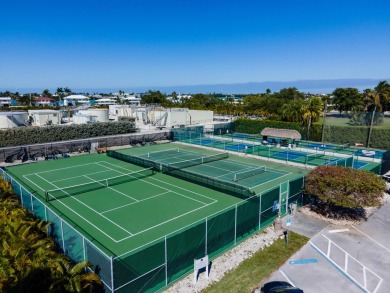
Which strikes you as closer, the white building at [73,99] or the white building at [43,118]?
the white building at [43,118]

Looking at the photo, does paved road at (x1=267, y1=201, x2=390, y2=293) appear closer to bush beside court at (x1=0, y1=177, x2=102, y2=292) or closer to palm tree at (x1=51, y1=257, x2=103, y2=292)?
palm tree at (x1=51, y1=257, x2=103, y2=292)

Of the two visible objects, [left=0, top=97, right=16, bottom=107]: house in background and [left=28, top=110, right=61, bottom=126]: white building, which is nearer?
[left=28, top=110, right=61, bottom=126]: white building

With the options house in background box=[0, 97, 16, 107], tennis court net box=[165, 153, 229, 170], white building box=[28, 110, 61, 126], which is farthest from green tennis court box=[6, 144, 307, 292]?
house in background box=[0, 97, 16, 107]

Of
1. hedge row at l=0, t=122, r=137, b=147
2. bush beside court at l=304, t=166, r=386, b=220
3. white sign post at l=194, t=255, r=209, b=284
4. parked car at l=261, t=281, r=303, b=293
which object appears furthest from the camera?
hedge row at l=0, t=122, r=137, b=147

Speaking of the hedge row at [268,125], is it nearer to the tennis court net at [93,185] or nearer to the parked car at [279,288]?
the tennis court net at [93,185]

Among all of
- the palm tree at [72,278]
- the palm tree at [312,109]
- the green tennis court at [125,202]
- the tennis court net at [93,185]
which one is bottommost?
the green tennis court at [125,202]

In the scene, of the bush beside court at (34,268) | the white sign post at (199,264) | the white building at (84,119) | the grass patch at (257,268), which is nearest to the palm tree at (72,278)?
the bush beside court at (34,268)

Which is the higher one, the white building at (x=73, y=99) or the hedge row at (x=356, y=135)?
the white building at (x=73, y=99)

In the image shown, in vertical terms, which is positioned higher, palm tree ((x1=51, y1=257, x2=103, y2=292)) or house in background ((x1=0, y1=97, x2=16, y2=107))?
house in background ((x1=0, y1=97, x2=16, y2=107))
